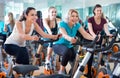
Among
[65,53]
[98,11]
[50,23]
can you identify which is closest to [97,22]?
[98,11]

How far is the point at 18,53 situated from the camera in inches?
138

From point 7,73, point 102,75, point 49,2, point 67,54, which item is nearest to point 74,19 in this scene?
point 67,54

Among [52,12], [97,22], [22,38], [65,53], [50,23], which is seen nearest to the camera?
[22,38]

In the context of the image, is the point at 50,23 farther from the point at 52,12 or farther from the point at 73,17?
the point at 73,17

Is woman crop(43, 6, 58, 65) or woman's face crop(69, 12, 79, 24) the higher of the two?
woman's face crop(69, 12, 79, 24)

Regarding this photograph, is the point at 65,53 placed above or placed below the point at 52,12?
below

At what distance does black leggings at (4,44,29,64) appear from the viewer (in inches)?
137

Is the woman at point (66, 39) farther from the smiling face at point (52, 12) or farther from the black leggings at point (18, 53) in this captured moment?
the smiling face at point (52, 12)

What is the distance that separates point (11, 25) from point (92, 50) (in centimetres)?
385

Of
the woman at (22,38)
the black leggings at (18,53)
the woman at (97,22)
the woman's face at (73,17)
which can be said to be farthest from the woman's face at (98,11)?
the black leggings at (18,53)

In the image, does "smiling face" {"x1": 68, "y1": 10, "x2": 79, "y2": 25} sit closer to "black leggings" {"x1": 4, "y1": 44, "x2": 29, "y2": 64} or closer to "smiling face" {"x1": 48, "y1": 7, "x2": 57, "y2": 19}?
"black leggings" {"x1": 4, "y1": 44, "x2": 29, "y2": 64}

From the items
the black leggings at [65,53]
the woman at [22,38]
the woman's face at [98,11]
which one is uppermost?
the woman's face at [98,11]

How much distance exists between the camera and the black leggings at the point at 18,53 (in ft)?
11.5

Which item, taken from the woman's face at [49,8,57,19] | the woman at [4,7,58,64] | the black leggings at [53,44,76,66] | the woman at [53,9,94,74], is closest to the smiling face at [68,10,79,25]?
the woman at [53,9,94,74]
